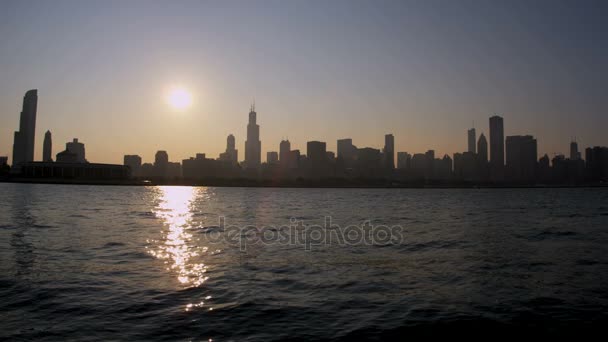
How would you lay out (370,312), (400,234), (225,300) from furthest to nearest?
1. (400,234)
2. (225,300)
3. (370,312)

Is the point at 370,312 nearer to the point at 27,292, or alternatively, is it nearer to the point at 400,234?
the point at 27,292

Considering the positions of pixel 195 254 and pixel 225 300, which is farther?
pixel 195 254

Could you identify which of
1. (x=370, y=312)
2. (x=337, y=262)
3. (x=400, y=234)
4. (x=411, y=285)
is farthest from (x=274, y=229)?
(x=370, y=312)

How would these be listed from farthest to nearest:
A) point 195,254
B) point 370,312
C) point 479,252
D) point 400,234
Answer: point 400,234 < point 479,252 < point 195,254 < point 370,312

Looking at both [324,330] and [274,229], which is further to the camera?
[274,229]

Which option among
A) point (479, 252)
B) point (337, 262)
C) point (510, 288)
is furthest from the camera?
point (479, 252)

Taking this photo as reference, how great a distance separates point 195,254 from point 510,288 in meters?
16.5

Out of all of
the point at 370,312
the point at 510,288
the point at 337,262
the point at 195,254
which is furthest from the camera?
the point at 195,254

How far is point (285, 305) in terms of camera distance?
14328mm

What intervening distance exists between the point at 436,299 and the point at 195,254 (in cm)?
1460

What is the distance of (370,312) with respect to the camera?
13.6 m

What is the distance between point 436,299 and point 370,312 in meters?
Result: 3.08

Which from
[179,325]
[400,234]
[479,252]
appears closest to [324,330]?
[179,325]

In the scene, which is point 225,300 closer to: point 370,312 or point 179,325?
point 179,325
